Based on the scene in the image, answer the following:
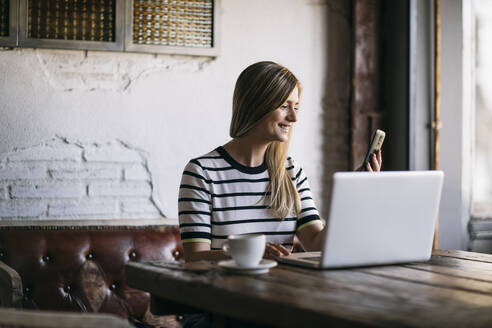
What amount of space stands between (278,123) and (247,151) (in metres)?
0.14

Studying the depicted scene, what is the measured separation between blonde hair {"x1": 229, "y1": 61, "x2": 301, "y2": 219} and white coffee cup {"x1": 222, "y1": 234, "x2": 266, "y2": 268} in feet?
2.06

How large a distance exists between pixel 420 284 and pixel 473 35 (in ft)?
7.38

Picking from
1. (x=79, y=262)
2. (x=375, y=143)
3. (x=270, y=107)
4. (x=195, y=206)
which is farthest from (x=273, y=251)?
(x=79, y=262)

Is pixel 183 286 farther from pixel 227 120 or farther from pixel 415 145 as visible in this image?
pixel 415 145

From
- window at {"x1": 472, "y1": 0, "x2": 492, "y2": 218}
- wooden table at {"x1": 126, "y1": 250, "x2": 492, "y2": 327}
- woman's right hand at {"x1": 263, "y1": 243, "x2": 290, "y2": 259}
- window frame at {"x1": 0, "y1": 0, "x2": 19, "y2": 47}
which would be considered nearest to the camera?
wooden table at {"x1": 126, "y1": 250, "x2": 492, "y2": 327}

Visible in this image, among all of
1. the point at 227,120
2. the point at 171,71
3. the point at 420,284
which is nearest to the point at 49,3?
the point at 171,71

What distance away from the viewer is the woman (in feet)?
6.48

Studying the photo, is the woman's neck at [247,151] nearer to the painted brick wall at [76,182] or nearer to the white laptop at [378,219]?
the white laptop at [378,219]

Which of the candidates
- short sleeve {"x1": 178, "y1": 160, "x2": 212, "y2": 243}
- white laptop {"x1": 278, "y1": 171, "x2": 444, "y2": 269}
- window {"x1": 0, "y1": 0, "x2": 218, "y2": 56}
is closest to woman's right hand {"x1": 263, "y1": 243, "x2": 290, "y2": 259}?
white laptop {"x1": 278, "y1": 171, "x2": 444, "y2": 269}

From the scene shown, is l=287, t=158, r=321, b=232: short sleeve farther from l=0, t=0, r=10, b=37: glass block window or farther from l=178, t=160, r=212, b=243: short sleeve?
l=0, t=0, r=10, b=37: glass block window

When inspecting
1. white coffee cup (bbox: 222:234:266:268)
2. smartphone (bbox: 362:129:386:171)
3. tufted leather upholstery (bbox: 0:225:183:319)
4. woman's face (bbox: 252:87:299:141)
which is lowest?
tufted leather upholstery (bbox: 0:225:183:319)

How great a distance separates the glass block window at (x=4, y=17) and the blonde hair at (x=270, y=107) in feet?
3.53

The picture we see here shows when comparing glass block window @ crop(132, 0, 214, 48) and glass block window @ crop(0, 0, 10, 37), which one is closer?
glass block window @ crop(0, 0, 10, 37)

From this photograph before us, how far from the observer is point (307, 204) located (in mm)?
2148
